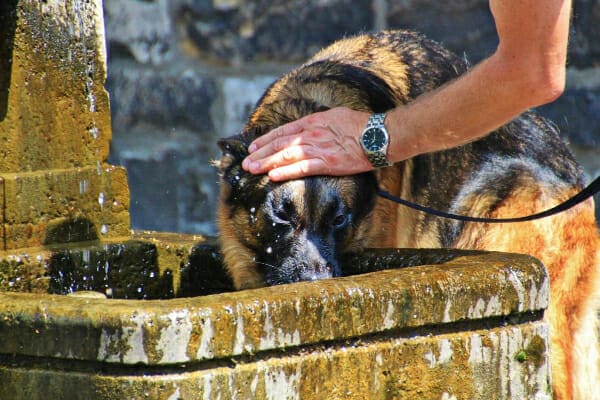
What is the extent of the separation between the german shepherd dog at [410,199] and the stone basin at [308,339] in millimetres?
762

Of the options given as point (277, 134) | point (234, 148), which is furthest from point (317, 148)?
point (234, 148)

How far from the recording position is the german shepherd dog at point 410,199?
402cm

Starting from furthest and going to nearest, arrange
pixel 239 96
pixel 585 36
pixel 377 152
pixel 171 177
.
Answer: pixel 171 177, pixel 239 96, pixel 585 36, pixel 377 152

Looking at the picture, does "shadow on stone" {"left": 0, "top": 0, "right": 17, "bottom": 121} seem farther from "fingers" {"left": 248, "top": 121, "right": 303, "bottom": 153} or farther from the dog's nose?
the dog's nose

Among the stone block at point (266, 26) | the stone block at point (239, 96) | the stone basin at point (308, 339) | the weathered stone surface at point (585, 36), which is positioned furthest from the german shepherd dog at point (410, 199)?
the stone block at point (239, 96)

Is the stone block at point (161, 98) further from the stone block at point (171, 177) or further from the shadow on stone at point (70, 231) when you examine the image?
the shadow on stone at point (70, 231)

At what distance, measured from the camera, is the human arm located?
2.98 m

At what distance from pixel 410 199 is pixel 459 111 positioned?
1.16 m

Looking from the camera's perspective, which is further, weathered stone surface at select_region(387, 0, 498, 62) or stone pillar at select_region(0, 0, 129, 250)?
weathered stone surface at select_region(387, 0, 498, 62)

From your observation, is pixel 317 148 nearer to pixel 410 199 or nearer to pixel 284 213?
pixel 284 213

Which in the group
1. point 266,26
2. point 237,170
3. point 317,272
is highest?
point 266,26

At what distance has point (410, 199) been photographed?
444 cm

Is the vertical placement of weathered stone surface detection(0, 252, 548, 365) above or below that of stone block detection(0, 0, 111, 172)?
below

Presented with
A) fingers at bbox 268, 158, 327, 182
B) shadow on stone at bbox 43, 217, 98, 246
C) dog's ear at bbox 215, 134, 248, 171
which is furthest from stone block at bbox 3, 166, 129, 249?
fingers at bbox 268, 158, 327, 182
